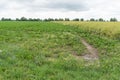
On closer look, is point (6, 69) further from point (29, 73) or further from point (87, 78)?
point (87, 78)

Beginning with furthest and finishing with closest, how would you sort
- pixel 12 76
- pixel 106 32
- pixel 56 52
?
pixel 106 32 → pixel 56 52 → pixel 12 76

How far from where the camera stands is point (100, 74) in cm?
1055

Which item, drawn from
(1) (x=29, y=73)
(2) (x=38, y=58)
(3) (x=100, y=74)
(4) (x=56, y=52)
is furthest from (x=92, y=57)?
(1) (x=29, y=73)

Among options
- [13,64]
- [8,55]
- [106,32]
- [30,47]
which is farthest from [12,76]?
[106,32]

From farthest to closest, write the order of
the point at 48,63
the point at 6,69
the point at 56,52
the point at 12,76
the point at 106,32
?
the point at 106,32
the point at 56,52
the point at 48,63
the point at 6,69
the point at 12,76

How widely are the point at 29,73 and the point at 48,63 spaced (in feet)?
7.52

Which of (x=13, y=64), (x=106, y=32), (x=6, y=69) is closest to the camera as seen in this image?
(x=6, y=69)

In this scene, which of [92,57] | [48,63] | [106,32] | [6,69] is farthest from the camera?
[106,32]

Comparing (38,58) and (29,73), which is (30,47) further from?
(29,73)

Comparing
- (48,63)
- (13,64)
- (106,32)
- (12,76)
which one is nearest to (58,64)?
(48,63)

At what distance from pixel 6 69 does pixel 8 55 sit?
2689 mm

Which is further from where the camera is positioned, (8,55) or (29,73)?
(8,55)

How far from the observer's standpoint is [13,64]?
11172 millimetres

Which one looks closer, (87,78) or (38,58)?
(87,78)
